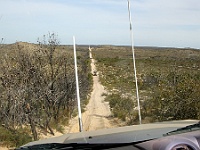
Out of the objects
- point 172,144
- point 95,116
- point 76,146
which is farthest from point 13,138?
point 172,144

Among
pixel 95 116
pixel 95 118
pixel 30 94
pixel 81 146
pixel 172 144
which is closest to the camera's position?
pixel 172 144

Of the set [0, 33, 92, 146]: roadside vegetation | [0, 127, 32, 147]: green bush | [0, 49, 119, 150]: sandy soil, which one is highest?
[0, 33, 92, 146]: roadside vegetation

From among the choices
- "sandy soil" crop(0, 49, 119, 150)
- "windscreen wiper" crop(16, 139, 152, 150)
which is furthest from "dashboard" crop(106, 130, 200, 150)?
"sandy soil" crop(0, 49, 119, 150)

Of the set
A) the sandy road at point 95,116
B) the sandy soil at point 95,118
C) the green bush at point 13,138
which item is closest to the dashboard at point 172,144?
the green bush at point 13,138

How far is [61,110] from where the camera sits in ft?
65.4

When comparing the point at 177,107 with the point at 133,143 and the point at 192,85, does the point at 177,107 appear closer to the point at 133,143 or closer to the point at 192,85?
the point at 192,85

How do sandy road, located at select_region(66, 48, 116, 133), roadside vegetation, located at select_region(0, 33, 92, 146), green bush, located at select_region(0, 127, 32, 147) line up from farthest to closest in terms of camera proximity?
sandy road, located at select_region(66, 48, 116, 133), roadside vegetation, located at select_region(0, 33, 92, 146), green bush, located at select_region(0, 127, 32, 147)

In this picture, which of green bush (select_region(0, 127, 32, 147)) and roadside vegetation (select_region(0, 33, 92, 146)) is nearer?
green bush (select_region(0, 127, 32, 147))

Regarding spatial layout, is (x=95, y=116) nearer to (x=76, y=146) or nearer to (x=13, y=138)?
(x=13, y=138)

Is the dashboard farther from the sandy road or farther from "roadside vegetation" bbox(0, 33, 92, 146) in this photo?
the sandy road

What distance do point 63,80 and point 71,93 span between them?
3.36 feet

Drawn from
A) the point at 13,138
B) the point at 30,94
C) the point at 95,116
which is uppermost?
the point at 30,94

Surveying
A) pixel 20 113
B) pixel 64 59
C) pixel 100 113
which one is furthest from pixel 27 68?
pixel 100 113

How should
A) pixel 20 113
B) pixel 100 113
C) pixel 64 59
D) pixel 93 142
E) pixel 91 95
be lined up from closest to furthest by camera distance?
pixel 93 142 < pixel 20 113 < pixel 64 59 < pixel 100 113 < pixel 91 95
